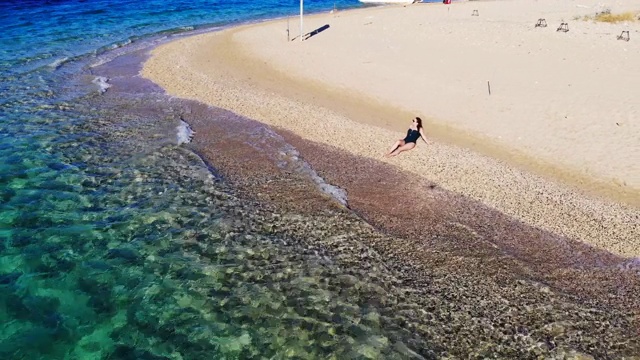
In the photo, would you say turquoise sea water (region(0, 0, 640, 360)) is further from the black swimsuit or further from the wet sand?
the black swimsuit

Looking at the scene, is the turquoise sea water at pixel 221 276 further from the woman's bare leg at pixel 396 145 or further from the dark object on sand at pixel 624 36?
the dark object on sand at pixel 624 36

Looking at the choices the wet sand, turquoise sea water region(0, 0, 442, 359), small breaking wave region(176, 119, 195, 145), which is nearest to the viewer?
turquoise sea water region(0, 0, 442, 359)

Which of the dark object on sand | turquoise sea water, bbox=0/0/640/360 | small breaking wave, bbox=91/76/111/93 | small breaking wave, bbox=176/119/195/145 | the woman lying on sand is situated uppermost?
the dark object on sand

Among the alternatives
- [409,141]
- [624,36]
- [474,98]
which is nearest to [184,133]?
[409,141]

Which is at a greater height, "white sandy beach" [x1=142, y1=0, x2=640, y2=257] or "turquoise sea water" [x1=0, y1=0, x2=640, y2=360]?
"white sandy beach" [x1=142, y1=0, x2=640, y2=257]

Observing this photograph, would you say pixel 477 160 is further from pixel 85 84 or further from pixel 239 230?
pixel 85 84

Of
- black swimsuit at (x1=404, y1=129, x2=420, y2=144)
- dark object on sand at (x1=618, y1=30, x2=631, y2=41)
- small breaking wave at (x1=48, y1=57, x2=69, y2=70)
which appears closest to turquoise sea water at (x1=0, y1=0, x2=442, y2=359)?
black swimsuit at (x1=404, y1=129, x2=420, y2=144)

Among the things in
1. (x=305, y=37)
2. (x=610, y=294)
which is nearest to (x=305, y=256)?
(x=610, y=294)
